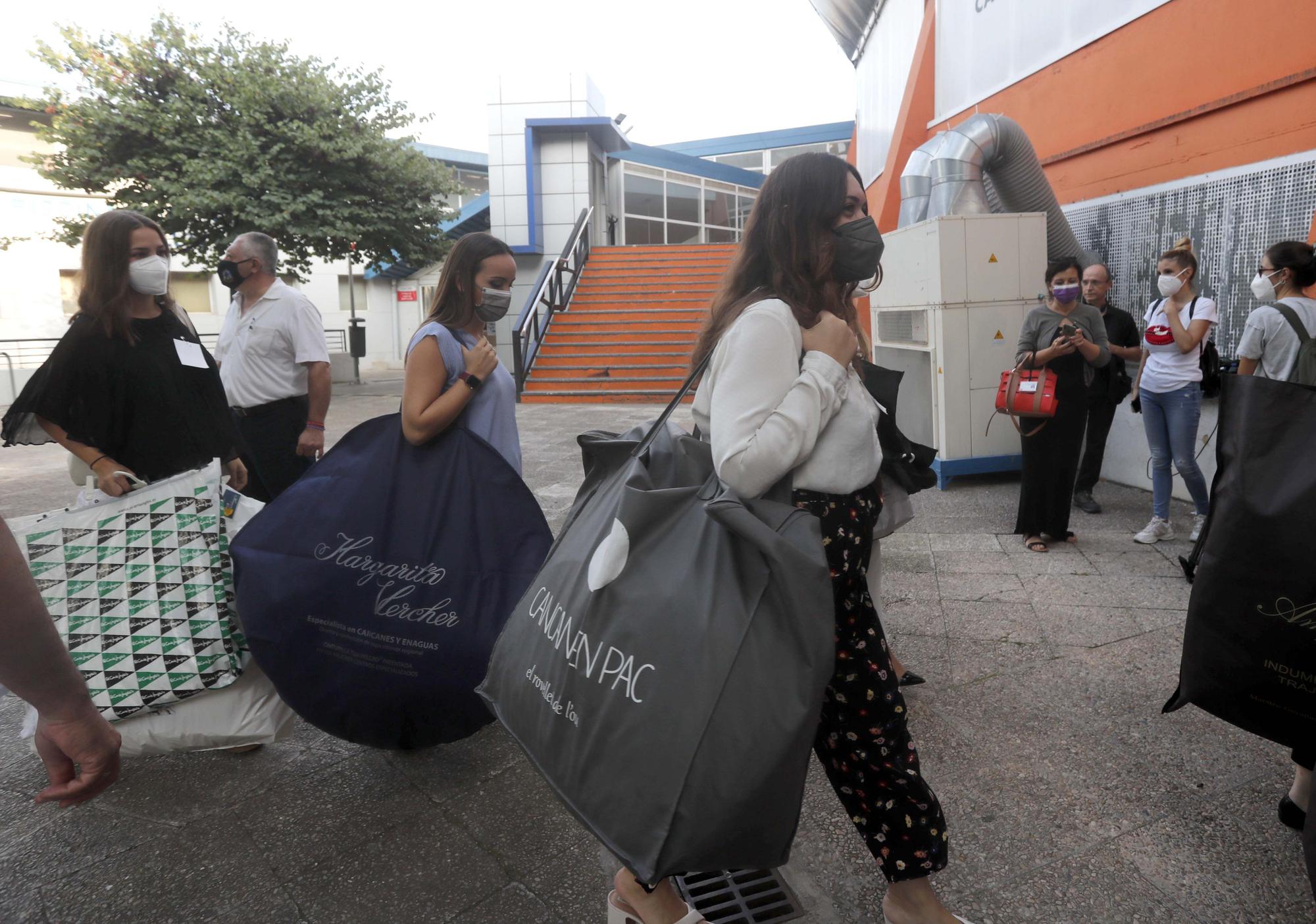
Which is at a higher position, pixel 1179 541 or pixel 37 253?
pixel 37 253

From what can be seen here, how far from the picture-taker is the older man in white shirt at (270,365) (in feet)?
11.6

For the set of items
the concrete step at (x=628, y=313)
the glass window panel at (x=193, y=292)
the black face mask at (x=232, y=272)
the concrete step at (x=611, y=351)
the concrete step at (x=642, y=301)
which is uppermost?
the glass window panel at (x=193, y=292)

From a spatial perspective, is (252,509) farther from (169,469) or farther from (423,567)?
(423,567)

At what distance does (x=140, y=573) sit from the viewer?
2223 mm

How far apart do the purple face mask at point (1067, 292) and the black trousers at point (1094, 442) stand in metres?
1.10

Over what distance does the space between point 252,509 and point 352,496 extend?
478 mm

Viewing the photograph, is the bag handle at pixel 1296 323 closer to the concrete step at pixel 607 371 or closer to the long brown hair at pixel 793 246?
the long brown hair at pixel 793 246

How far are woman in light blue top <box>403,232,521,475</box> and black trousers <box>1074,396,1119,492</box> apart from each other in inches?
170

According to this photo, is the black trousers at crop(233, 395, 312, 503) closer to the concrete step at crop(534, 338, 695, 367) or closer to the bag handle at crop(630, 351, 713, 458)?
the bag handle at crop(630, 351, 713, 458)

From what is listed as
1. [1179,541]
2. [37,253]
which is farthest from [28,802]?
[37,253]

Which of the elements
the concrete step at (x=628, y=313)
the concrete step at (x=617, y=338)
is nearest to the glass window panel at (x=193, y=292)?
the concrete step at (x=628, y=313)

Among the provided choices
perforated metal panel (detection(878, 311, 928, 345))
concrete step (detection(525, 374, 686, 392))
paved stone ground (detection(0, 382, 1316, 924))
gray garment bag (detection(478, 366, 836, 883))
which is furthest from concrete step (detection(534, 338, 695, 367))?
gray garment bag (detection(478, 366, 836, 883))

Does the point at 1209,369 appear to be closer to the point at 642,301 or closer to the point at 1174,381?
the point at 1174,381

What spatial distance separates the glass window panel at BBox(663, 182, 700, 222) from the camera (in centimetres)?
2252
